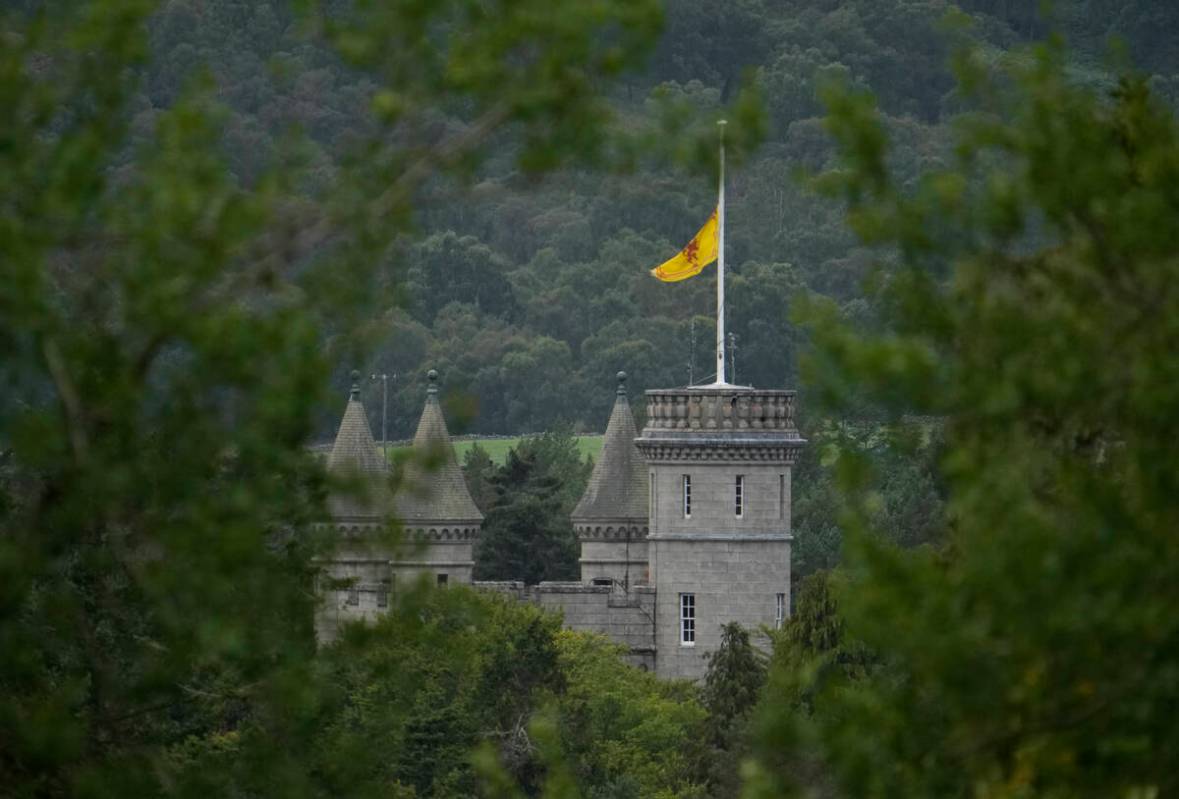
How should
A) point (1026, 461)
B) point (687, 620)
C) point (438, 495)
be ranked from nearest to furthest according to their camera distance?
point (1026, 461) → point (687, 620) → point (438, 495)

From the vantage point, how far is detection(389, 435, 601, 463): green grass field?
11531 centimetres

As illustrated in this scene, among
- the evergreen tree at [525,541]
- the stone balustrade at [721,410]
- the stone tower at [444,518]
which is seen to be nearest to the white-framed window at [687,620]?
the stone balustrade at [721,410]

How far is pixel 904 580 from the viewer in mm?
11328

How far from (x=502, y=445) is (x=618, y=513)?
190ft

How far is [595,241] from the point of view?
143 m

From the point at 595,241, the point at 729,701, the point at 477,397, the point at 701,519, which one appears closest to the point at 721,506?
the point at 701,519

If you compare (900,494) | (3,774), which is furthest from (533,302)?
(3,774)

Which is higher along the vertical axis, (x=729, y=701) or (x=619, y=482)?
(x=619, y=482)

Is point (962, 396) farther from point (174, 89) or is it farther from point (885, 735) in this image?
point (174, 89)

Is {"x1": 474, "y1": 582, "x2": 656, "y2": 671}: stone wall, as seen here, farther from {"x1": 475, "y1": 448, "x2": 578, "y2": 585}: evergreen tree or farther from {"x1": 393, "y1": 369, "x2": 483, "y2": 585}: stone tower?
{"x1": 475, "y1": 448, "x2": 578, "y2": 585}: evergreen tree

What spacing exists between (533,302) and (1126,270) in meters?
122

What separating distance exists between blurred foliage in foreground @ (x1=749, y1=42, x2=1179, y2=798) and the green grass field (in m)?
99.5

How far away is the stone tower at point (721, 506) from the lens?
5862cm

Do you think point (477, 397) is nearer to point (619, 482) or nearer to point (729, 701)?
point (729, 701)
